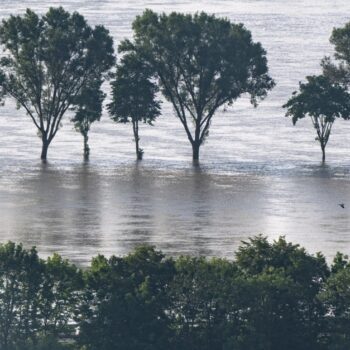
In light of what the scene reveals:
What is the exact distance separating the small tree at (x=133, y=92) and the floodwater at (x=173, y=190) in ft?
11.2

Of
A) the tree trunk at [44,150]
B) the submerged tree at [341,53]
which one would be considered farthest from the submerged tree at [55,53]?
the submerged tree at [341,53]

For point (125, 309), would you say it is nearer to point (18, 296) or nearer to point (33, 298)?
point (33, 298)

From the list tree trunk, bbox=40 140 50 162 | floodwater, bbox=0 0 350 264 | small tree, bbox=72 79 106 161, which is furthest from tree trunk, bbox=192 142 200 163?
tree trunk, bbox=40 140 50 162

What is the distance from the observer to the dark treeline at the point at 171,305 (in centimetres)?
6794

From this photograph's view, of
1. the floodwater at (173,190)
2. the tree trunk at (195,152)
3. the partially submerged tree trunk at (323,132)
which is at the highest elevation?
the partially submerged tree trunk at (323,132)

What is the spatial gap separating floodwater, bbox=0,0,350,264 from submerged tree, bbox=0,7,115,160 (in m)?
5.10

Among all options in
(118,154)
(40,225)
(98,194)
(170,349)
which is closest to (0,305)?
(170,349)

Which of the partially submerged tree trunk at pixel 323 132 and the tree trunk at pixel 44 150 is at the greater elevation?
the partially submerged tree trunk at pixel 323 132

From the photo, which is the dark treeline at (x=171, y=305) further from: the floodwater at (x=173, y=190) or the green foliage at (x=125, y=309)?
the floodwater at (x=173, y=190)

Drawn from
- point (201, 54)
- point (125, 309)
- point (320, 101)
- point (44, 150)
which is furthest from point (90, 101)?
point (125, 309)

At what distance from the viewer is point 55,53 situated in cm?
12988

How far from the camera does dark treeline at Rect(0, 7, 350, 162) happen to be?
13025 centimetres

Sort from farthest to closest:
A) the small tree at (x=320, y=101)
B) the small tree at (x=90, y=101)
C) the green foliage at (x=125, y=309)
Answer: the small tree at (x=90, y=101) < the small tree at (x=320, y=101) < the green foliage at (x=125, y=309)

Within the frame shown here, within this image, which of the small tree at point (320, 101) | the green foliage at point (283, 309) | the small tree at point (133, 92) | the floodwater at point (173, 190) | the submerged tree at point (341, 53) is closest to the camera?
the green foliage at point (283, 309)
